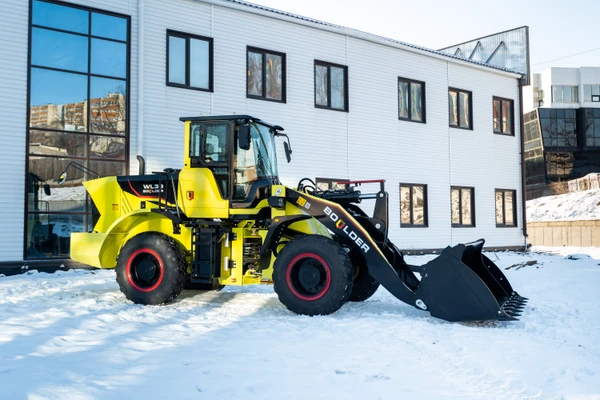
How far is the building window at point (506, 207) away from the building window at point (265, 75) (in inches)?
385

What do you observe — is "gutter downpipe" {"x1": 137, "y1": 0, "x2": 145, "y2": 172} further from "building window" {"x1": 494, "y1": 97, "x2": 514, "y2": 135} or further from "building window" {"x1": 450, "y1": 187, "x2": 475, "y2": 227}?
"building window" {"x1": 494, "y1": 97, "x2": 514, "y2": 135}

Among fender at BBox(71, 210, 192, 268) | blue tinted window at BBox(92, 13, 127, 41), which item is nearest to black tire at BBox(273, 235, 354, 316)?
fender at BBox(71, 210, 192, 268)

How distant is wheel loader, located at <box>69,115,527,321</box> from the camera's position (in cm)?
748

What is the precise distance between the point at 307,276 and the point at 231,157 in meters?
2.12

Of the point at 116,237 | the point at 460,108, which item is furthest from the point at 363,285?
the point at 460,108

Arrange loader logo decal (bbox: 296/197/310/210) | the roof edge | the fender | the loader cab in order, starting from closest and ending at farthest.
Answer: loader logo decal (bbox: 296/197/310/210) → the loader cab → the fender → the roof edge

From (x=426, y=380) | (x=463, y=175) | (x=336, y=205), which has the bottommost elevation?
(x=426, y=380)

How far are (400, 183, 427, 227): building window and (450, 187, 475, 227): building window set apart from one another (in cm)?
139

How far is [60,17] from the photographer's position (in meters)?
12.8

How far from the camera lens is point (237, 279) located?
26.8ft

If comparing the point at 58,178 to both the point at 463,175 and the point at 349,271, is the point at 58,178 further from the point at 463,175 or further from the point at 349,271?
the point at 463,175

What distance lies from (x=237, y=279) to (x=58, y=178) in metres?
6.61

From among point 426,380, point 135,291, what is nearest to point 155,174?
point 135,291

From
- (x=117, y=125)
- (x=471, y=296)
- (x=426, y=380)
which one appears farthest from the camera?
(x=117, y=125)
